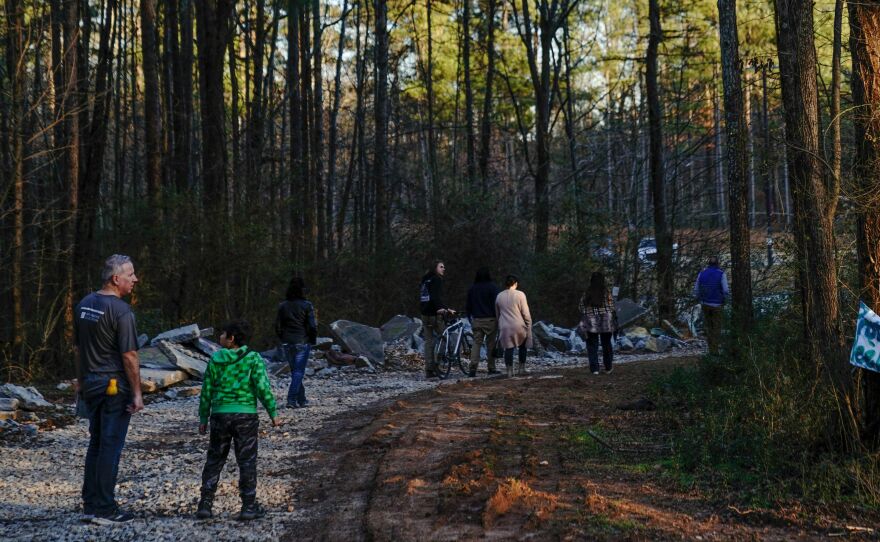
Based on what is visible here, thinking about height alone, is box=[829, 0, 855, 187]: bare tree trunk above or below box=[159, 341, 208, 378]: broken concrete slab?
above

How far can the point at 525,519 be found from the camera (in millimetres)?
6434

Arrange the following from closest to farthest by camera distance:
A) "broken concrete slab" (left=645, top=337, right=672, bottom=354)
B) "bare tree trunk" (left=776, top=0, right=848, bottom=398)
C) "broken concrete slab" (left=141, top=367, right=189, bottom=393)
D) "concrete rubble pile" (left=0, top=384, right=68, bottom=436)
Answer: "bare tree trunk" (left=776, top=0, right=848, bottom=398) < "concrete rubble pile" (left=0, top=384, right=68, bottom=436) < "broken concrete slab" (left=141, top=367, right=189, bottom=393) < "broken concrete slab" (left=645, top=337, right=672, bottom=354)

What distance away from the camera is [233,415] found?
23.6ft

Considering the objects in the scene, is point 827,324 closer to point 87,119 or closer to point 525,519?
point 525,519

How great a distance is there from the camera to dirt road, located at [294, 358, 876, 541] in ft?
20.5

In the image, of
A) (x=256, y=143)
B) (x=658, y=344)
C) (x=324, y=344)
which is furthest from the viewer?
(x=256, y=143)

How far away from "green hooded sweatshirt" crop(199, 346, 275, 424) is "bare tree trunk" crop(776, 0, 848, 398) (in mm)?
4847

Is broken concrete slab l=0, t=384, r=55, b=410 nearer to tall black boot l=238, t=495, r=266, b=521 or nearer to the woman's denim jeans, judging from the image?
the woman's denim jeans

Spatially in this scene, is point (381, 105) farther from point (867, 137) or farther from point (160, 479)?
point (867, 137)

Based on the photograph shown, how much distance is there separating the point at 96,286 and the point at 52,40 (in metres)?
7.77

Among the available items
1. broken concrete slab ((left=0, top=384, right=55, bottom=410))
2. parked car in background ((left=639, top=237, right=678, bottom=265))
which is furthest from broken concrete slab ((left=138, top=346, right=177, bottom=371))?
parked car in background ((left=639, top=237, right=678, bottom=265))

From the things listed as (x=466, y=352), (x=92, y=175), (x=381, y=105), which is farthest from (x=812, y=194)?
(x=381, y=105)

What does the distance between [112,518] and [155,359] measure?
35.2 ft

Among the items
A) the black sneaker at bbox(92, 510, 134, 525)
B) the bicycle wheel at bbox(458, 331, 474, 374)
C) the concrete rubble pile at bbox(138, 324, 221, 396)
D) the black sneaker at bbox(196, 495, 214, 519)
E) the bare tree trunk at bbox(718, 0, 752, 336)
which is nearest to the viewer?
the black sneaker at bbox(92, 510, 134, 525)
